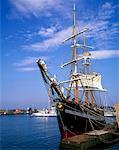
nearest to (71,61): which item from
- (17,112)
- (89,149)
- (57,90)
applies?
(57,90)

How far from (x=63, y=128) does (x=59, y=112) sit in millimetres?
1708

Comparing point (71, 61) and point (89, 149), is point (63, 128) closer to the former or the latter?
point (89, 149)

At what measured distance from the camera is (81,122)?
34469 mm

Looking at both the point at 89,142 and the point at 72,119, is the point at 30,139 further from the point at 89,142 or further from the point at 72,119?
the point at 89,142

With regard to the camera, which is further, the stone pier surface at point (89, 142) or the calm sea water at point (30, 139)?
the calm sea water at point (30, 139)

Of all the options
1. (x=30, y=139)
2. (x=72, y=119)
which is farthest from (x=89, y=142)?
(x=30, y=139)

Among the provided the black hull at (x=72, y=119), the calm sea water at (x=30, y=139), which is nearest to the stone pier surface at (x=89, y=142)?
the calm sea water at (x=30, y=139)

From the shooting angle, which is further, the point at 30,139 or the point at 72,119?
the point at 30,139

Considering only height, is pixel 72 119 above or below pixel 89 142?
above

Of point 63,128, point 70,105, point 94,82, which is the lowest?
point 63,128

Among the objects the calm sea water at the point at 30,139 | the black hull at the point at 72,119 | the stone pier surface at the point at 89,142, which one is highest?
the black hull at the point at 72,119

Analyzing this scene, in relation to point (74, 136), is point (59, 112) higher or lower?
higher

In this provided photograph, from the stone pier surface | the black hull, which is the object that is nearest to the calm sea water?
the stone pier surface

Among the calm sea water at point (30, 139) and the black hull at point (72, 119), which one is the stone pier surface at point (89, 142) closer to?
the calm sea water at point (30, 139)
